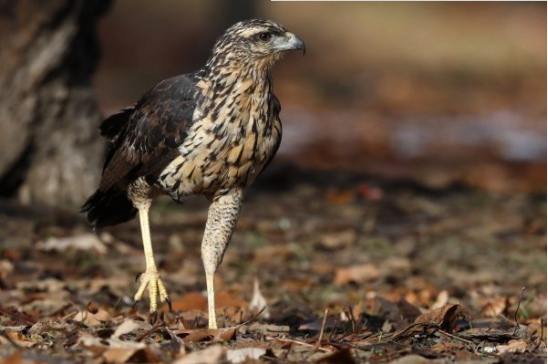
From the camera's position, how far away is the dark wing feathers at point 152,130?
6.04m

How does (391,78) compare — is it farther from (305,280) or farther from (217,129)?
(217,129)

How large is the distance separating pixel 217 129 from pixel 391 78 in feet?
69.1

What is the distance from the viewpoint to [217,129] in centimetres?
589

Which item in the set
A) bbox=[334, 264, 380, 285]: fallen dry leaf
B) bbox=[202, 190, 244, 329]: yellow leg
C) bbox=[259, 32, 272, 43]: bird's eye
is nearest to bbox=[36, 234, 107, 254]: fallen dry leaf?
bbox=[334, 264, 380, 285]: fallen dry leaf

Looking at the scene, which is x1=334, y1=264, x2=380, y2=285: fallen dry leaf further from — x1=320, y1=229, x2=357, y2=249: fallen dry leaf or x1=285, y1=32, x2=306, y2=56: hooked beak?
x1=285, y1=32, x2=306, y2=56: hooked beak

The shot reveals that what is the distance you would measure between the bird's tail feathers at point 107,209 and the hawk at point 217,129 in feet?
1.91

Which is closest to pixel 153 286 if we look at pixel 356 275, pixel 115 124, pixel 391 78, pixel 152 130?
pixel 152 130

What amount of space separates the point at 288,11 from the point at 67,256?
100 feet

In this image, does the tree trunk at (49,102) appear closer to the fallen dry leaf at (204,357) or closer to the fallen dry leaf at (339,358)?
the fallen dry leaf at (204,357)

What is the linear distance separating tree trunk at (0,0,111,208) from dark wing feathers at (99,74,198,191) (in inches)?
114

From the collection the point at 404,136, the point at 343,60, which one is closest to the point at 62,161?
the point at 404,136

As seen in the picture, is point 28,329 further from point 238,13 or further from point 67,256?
point 238,13

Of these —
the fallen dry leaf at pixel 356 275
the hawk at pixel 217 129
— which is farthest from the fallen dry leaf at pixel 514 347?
the fallen dry leaf at pixel 356 275

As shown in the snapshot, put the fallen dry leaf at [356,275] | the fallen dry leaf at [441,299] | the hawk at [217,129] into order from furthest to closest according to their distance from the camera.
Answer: the fallen dry leaf at [356,275] → the fallen dry leaf at [441,299] → the hawk at [217,129]
